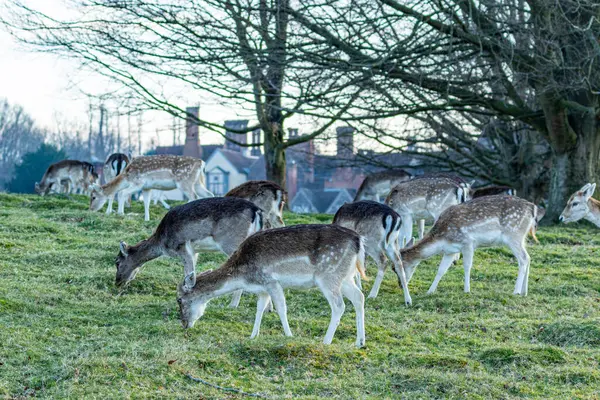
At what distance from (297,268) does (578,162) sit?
475 inches

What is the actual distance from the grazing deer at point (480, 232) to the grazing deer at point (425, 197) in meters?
2.36

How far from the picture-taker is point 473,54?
51.8 ft

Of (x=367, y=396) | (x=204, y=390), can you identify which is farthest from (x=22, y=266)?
(x=367, y=396)

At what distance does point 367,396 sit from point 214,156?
174ft

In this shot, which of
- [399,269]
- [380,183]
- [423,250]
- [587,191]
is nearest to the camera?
[399,269]

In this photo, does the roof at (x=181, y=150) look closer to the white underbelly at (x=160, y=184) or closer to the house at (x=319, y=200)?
the house at (x=319, y=200)

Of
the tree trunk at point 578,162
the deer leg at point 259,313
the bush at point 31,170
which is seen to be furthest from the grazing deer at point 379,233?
the bush at point 31,170

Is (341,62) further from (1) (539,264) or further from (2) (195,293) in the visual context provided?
(2) (195,293)

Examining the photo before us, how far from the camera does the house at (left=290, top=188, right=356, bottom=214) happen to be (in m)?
53.8

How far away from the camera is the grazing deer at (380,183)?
1944 centimetres

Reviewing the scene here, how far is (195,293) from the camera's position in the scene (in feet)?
26.4

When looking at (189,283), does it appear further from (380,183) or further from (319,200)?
(319,200)

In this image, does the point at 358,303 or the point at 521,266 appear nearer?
the point at 358,303

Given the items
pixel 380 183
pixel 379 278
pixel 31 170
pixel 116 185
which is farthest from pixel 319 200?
pixel 379 278
